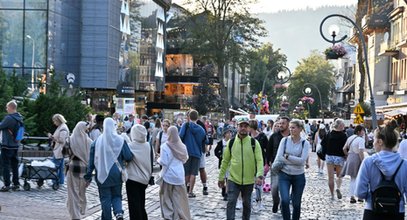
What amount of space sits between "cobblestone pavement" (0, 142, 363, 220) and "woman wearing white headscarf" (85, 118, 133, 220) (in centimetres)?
203

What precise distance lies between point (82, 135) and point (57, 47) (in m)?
43.3

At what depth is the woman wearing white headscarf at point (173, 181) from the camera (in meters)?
10.5

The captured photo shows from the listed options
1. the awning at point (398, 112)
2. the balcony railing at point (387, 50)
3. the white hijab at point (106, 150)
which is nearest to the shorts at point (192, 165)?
Answer: the white hijab at point (106, 150)


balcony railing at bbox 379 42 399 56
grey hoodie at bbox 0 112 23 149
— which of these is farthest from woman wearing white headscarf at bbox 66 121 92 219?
balcony railing at bbox 379 42 399 56

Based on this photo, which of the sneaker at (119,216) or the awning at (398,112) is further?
the awning at (398,112)

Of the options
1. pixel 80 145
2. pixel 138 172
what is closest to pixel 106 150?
pixel 138 172

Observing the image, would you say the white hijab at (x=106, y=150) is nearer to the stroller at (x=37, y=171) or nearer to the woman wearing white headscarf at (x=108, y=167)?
the woman wearing white headscarf at (x=108, y=167)

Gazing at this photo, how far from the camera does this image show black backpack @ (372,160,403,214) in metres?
6.32

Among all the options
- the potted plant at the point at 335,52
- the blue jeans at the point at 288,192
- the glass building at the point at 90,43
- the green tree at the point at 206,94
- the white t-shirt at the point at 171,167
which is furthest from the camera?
the green tree at the point at 206,94

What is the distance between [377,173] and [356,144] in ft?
26.9

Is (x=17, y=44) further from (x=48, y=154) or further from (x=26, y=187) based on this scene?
(x=26, y=187)

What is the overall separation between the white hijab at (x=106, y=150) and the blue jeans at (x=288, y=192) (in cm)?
252

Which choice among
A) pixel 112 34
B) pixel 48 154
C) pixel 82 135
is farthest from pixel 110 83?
pixel 82 135

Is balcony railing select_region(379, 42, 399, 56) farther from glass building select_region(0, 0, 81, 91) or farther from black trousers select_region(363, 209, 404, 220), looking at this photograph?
black trousers select_region(363, 209, 404, 220)
